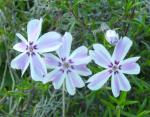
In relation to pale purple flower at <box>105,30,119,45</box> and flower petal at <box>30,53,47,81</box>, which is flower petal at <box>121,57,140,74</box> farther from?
flower petal at <box>30,53,47,81</box>

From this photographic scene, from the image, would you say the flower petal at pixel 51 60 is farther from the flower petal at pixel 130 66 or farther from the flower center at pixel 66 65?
the flower petal at pixel 130 66

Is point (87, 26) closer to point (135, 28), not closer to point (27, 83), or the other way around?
point (135, 28)

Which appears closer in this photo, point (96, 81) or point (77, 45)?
point (96, 81)

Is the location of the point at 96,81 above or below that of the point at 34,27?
below

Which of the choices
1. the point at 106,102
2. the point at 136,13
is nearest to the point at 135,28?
the point at 136,13

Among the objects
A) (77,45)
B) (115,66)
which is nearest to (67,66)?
(115,66)

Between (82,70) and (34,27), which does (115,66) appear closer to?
(82,70)

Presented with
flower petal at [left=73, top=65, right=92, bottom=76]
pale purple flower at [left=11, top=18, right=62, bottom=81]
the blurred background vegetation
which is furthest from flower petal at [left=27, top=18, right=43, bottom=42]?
the blurred background vegetation
